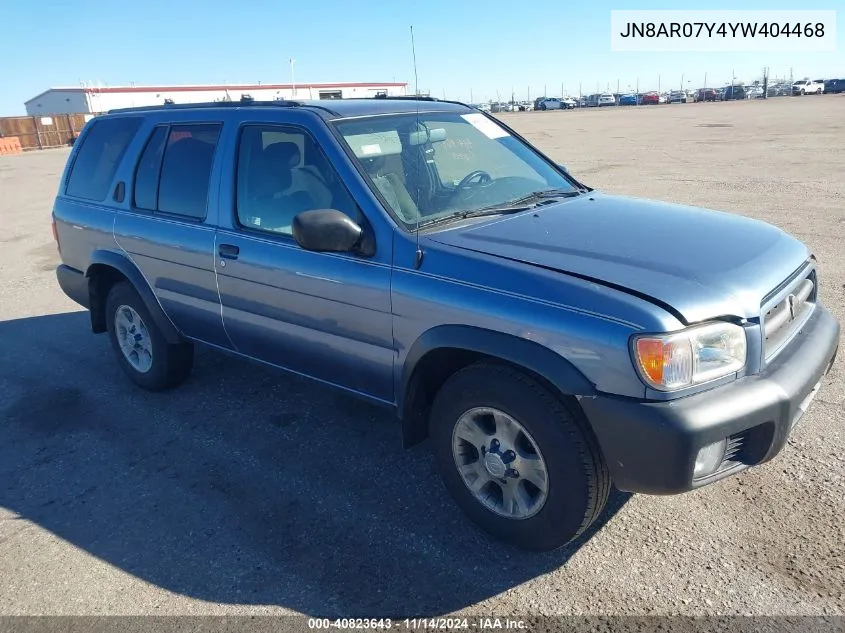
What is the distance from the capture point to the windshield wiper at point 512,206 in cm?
335

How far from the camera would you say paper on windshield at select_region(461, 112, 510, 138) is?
4.24 metres

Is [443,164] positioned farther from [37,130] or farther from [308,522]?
[37,130]

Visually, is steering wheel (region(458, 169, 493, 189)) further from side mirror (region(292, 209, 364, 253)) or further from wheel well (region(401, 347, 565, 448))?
wheel well (region(401, 347, 565, 448))

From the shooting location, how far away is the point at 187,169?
4.25 meters

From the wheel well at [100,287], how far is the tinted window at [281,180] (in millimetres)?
1650

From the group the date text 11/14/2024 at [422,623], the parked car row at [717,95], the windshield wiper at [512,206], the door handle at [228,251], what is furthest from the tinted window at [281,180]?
the parked car row at [717,95]

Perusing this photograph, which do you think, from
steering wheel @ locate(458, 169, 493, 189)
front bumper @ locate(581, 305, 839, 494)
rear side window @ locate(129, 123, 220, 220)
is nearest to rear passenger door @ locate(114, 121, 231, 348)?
rear side window @ locate(129, 123, 220, 220)

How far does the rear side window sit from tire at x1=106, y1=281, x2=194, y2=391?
731 millimetres

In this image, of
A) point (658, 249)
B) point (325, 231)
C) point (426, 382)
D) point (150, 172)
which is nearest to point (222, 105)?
point (150, 172)

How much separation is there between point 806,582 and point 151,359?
413 cm

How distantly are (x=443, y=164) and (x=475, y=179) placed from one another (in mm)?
242

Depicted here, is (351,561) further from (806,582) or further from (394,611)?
(806,582)

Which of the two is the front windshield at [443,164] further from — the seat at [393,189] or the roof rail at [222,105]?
the roof rail at [222,105]

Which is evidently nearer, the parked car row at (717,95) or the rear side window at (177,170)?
the rear side window at (177,170)
